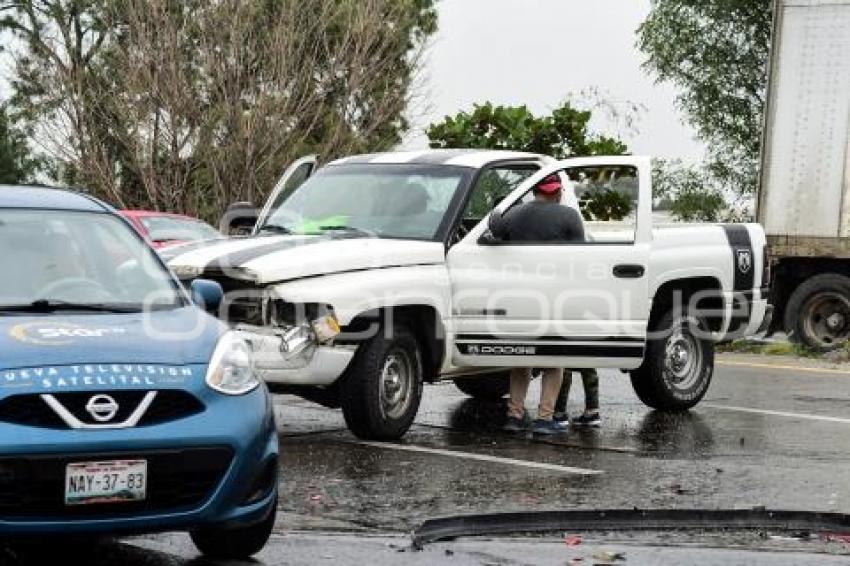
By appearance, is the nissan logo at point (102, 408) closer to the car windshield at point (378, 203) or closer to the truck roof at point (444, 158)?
the car windshield at point (378, 203)

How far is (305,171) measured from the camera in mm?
12602

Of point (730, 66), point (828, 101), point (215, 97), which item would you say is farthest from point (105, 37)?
point (828, 101)

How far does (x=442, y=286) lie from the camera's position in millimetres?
10805

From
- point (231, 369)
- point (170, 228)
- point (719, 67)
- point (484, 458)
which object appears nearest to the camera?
point (231, 369)

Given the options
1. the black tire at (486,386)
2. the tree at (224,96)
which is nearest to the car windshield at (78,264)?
the black tire at (486,386)

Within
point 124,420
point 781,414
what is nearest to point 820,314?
point 781,414

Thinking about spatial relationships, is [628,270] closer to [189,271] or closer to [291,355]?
[291,355]

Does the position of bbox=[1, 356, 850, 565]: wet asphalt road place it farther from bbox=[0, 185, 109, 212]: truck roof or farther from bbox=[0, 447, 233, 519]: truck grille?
bbox=[0, 185, 109, 212]: truck roof

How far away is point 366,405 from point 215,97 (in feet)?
77.8

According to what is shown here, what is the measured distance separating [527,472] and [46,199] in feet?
10.7

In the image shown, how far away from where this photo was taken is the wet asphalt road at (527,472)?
23.9 ft

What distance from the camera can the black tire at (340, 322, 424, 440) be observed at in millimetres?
10328

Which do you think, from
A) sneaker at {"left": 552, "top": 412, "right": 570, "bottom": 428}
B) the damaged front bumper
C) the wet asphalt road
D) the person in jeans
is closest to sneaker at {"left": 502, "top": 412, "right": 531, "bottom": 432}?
the wet asphalt road

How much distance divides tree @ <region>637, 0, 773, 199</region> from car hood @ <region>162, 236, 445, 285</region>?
26.8 meters
